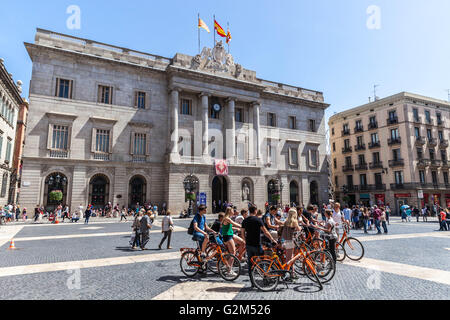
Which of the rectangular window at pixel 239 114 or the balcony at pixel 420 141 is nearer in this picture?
the rectangular window at pixel 239 114

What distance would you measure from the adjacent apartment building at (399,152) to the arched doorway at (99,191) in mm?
31204

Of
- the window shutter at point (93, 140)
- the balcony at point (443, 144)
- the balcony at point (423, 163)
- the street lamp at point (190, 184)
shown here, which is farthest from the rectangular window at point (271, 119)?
the balcony at point (443, 144)

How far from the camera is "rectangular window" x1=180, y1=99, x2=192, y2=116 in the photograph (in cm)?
3259

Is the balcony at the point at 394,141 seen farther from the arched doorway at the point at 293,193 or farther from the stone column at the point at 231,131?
the stone column at the point at 231,131

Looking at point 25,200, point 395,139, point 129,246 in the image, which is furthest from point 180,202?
point 395,139

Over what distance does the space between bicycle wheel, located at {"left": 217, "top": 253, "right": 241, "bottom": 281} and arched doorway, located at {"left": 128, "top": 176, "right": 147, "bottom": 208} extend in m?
23.9

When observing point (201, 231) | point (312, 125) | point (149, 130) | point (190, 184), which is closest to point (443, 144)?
point (312, 125)

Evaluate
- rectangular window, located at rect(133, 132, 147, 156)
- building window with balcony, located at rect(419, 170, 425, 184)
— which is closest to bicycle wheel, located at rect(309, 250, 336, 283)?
rectangular window, located at rect(133, 132, 147, 156)

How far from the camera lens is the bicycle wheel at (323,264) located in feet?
21.5

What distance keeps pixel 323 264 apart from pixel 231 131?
28094 mm

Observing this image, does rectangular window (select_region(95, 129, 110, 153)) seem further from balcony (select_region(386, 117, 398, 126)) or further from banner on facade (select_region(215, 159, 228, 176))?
balcony (select_region(386, 117, 398, 126))

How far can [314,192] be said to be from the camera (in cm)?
4038
